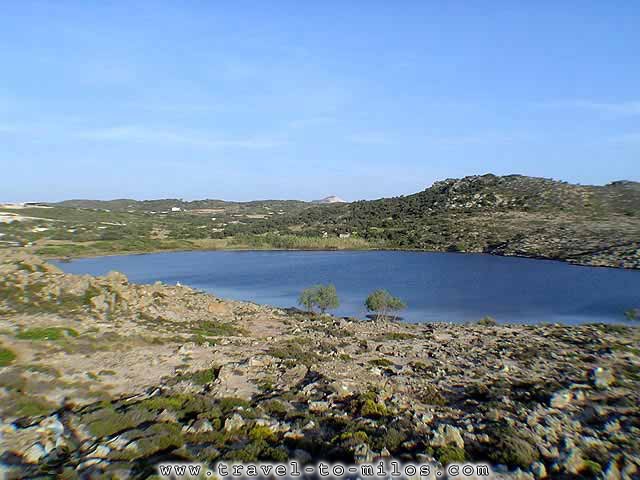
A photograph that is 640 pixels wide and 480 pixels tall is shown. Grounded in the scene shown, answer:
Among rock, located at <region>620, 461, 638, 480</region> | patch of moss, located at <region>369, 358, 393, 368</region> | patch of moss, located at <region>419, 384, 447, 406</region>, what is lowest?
patch of moss, located at <region>369, 358, 393, 368</region>

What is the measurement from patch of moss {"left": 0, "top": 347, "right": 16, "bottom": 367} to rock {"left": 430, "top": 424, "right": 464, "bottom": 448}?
13.6 metres

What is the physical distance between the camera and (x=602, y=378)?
16.6 m

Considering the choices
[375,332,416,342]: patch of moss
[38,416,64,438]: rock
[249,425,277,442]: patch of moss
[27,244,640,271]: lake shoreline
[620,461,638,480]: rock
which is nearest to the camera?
[620,461,638,480]: rock

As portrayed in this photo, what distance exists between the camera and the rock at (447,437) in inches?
431

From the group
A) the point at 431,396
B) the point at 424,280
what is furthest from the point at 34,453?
the point at 424,280

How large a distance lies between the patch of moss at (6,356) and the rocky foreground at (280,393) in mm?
57

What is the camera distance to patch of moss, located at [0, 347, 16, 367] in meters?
15.3

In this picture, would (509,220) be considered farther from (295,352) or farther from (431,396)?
(431,396)

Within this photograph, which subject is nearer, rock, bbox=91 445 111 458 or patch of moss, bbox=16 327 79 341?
rock, bbox=91 445 111 458

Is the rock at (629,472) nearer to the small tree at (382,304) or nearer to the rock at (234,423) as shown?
the rock at (234,423)

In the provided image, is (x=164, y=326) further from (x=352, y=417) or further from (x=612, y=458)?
(x=612, y=458)

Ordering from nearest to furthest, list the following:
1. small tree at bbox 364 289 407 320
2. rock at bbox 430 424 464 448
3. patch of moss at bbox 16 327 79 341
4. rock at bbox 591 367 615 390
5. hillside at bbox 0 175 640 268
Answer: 1. rock at bbox 430 424 464 448
2. rock at bbox 591 367 615 390
3. patch of moss at bbox 16 327 79 341
4. small tree at bbox 364 289 407 320
5. hillside at bbox 0 175 640 268

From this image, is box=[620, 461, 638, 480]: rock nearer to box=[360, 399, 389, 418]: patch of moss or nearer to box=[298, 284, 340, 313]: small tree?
box=[360, 399, 389, 418]: patch of moss

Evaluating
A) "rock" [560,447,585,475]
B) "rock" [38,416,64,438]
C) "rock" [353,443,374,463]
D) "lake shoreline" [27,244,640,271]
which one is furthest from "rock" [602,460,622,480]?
"lake shoreline" [27,244,640,271]
